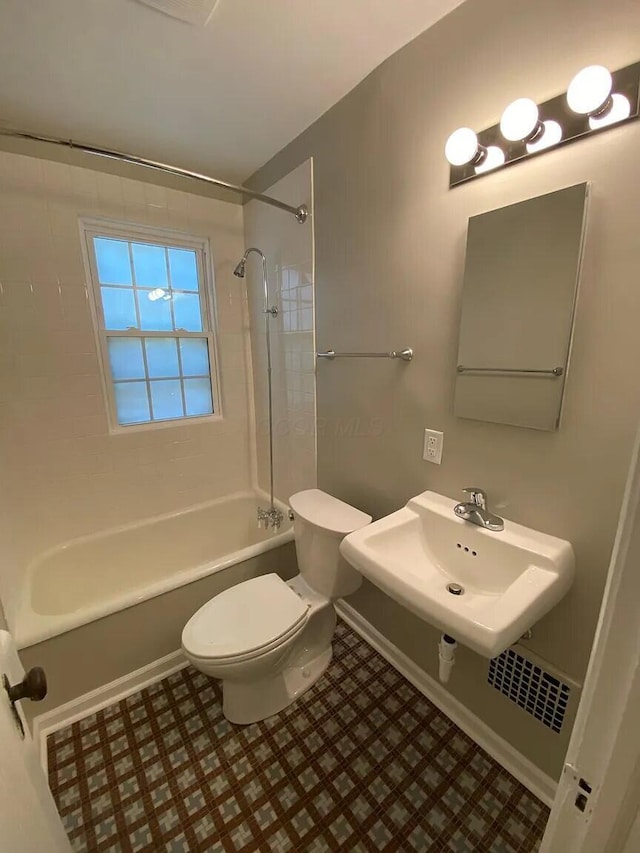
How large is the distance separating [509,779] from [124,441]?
2.29m

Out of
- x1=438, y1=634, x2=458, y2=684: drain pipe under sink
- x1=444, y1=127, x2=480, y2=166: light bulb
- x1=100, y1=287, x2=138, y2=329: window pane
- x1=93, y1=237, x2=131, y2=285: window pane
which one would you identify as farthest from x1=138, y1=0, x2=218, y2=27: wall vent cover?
x1=438, y1=634, x2=458, y2=684: drain pipe under sink

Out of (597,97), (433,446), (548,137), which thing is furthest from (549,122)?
(433,446)

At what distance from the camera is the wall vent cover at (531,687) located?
112 cm

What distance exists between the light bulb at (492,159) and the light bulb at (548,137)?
88 millimetres

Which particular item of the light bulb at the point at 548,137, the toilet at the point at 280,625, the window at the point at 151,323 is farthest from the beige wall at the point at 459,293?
the window at the point at 151,323

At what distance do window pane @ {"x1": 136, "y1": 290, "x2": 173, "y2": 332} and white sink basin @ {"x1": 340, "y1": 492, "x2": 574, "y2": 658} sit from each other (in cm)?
178

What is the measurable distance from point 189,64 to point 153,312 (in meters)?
1.20

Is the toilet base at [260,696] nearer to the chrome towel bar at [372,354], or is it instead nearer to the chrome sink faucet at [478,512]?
the chrome sink faucet at [478,512]

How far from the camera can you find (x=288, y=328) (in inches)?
81.0

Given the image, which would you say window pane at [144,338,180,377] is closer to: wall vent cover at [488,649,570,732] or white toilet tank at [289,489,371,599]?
white toilet tank at [289,489,371,599]

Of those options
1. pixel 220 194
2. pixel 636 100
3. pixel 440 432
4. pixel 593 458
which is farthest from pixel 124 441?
pixel 636 100

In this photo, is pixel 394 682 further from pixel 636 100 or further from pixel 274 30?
pixel 274 30

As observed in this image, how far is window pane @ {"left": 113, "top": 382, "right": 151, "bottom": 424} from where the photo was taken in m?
2.13

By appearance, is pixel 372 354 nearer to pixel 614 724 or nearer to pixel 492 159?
pixel 492 159
